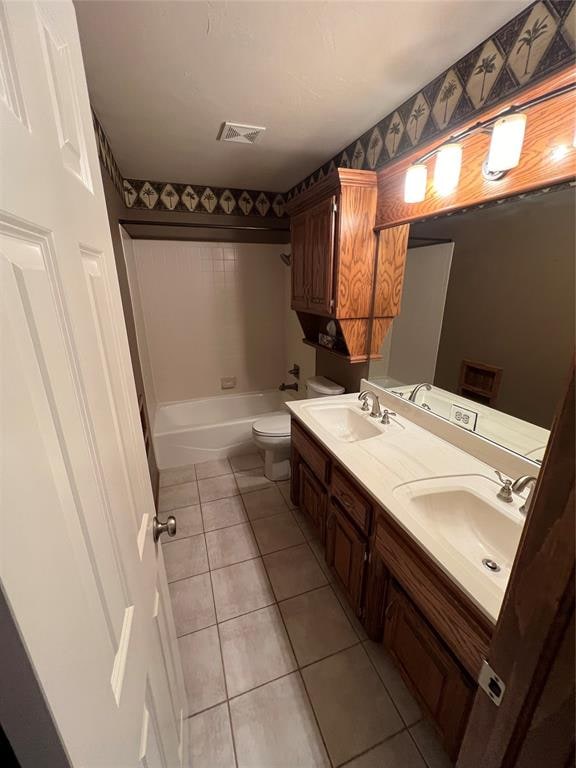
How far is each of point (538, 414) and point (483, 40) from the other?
1.36 m

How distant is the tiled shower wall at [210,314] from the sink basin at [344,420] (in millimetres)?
1660

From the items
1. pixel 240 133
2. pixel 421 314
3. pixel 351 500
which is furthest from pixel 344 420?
pixel 240 133

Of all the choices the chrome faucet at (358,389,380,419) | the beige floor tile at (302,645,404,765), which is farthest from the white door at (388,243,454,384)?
the beige floor tile at (302,645,404,765)

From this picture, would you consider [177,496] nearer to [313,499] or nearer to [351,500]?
[313,499]

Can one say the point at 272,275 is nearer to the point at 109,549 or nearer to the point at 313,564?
the point at 313,564

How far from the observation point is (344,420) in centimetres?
186

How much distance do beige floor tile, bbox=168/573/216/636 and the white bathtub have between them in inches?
46.2

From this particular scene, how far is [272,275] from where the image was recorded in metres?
3.17

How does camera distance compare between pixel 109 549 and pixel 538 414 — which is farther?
pixel 538 414

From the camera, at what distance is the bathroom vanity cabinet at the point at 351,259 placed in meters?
1.64

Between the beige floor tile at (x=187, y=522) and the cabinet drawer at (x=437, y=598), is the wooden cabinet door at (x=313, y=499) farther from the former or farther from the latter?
the beige floor tile at (x=187, y=522)

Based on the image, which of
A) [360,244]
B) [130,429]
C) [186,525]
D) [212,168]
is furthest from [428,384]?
[212,168]

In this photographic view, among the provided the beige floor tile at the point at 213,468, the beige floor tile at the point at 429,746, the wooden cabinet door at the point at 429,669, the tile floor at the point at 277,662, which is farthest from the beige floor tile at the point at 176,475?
the beige floor tile at the point at 429,746

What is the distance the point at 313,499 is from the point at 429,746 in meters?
0.99
